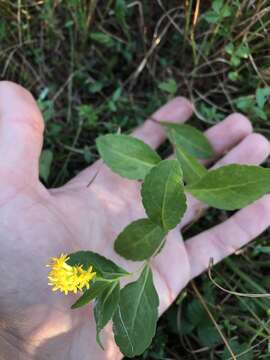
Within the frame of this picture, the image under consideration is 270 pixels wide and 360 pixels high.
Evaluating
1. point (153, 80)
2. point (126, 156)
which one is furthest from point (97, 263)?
point (153, 80)

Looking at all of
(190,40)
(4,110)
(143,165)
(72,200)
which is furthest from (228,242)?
(4,110)

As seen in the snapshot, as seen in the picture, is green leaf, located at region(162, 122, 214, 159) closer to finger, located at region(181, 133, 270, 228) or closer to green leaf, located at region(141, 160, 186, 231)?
finger, located at region(181, 133, 270, 228)

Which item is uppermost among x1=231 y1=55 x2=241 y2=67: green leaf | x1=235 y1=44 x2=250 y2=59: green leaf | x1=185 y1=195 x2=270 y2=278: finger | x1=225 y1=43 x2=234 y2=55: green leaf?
x1=225 y1=43 x2=234 y2=55: green leaf

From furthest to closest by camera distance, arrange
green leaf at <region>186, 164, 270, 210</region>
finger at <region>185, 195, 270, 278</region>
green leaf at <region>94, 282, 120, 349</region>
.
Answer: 1. finger at <region>185, 195, 270, 278</region>
2. green leaf at <region>186, 164, 270, 210</region>
3. green leaf at <region>94, 282, 120, 349</region>

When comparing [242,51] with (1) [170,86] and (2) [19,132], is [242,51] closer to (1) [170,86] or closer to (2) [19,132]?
(1) [170,86]

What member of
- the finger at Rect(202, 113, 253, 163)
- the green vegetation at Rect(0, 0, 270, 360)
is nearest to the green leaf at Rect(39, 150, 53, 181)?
the green vegetation at Rect(0, 0, 270, 360)

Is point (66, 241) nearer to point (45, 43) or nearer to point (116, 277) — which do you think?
point (116, 277)

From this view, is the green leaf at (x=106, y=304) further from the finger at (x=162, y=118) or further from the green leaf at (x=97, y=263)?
the finger at (x=162, y=118)
